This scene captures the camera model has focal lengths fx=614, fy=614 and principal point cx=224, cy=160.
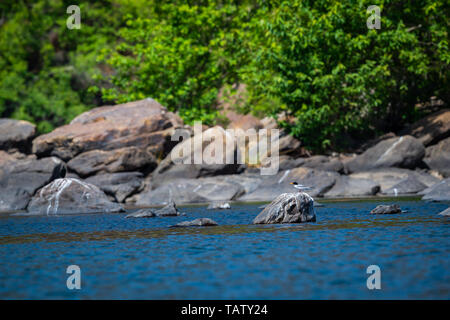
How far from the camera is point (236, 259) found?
11719 mm

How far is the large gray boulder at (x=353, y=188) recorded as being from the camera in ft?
94.4

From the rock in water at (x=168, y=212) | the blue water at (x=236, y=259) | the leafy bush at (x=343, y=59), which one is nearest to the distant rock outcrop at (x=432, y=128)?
the leafy bush at (x=343, y=59)

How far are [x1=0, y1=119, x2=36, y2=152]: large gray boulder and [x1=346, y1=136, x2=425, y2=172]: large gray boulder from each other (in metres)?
20.3

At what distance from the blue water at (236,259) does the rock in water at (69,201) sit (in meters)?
6.23

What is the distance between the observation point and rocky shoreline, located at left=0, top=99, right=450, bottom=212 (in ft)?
97.9

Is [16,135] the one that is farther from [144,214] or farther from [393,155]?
[393,155]

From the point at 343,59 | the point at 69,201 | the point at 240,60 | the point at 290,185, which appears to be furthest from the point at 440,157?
the point at 69,201

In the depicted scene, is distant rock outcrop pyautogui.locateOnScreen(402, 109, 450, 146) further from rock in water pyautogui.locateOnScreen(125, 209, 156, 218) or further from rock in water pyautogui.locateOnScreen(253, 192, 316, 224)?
rock in water pyautogui.locateOnScreen(253, 192, 316, 224)

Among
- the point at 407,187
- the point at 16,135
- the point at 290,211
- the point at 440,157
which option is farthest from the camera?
the point at 16,135

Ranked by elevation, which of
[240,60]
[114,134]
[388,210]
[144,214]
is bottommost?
[144,214]

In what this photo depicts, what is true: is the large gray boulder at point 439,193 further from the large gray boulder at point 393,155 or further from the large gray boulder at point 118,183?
the large gray boulder at point 118,183

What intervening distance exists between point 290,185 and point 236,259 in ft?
59.3

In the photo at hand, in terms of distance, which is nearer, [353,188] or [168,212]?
[168,212]

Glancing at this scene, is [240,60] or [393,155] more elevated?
[240,60]
